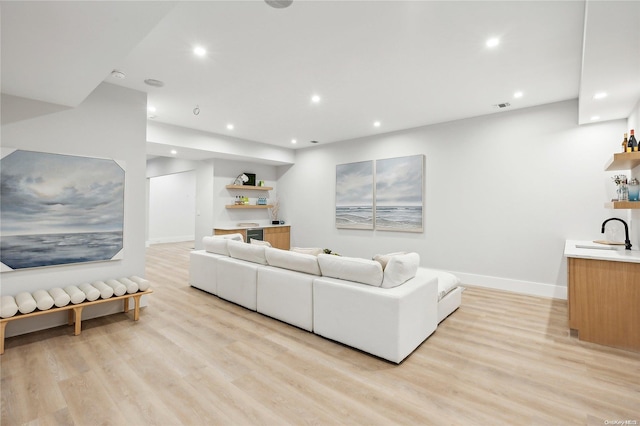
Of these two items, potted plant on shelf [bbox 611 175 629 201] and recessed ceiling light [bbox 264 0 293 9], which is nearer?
recessed ceiling light [bbox 264 0 293 9]

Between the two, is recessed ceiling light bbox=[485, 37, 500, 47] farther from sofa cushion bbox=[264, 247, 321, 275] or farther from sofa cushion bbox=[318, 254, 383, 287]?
sofa cushion bbox=[264, 247, 321, 275]

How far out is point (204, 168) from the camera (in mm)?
7539

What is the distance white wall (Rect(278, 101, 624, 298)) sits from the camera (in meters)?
4.25

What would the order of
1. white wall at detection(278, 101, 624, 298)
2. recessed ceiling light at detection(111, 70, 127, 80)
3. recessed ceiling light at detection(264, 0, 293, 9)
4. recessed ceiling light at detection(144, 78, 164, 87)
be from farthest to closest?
1. white wall at detection(278, 101, 624, 298)
2. recessed ceiling light at detection(144, 78, 164, 87)
3. recessed ceiling light at detection(111, 70, 127, 80)
4. recessed ceiling light at detection(264, 0, 293, 9)

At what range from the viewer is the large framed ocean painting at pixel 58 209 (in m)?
3.10

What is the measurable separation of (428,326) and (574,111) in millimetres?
3849

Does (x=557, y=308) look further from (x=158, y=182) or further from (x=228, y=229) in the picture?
(x=158, y=182)

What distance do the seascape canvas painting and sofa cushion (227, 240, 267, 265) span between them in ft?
10.4

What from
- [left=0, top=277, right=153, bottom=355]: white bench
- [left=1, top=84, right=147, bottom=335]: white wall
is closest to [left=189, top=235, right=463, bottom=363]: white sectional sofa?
[left=0, top=277, right=153, bottom=355]: white bench

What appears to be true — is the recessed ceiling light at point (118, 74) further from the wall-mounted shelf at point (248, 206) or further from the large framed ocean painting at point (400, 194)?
the large framed ocean painting at point (400, 194)

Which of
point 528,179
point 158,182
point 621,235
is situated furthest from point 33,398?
point 158,182

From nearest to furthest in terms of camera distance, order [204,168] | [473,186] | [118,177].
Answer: [118,177] < [473,186] < [204,168]

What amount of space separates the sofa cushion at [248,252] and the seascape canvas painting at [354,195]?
10.4ft

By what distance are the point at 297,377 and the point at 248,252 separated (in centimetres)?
195
